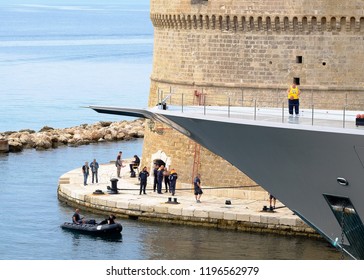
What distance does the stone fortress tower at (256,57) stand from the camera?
137 ft

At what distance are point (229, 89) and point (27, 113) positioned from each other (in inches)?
1607

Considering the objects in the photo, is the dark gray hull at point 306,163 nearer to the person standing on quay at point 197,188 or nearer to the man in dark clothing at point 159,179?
the person standing on quay at point 197,188

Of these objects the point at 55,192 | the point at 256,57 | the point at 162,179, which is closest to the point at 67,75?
the point at 55,192

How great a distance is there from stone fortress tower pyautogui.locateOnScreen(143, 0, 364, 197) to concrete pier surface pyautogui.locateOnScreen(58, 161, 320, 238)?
3.64 ft

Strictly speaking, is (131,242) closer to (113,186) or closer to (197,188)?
(197,188)

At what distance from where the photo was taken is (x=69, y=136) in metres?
61.3

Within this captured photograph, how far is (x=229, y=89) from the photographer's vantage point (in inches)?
1695

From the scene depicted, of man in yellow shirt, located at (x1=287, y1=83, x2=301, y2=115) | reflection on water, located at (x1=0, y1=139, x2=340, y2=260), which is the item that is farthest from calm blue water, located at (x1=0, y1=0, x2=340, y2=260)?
man in yellow shirt, located at (x1=287, y1=83, x2=301, y2=115)

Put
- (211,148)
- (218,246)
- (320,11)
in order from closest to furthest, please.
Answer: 1. (211,148)
2. (218,246)
3. (320,11)

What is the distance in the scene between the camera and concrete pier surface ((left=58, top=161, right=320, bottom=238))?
→ 39.8 meters

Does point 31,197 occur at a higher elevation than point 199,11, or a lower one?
lower

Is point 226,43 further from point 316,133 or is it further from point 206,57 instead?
point 316,133

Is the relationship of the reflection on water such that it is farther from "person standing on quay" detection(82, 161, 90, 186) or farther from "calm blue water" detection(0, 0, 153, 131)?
"calm blue water" detection(0, 0, 153, 131)
